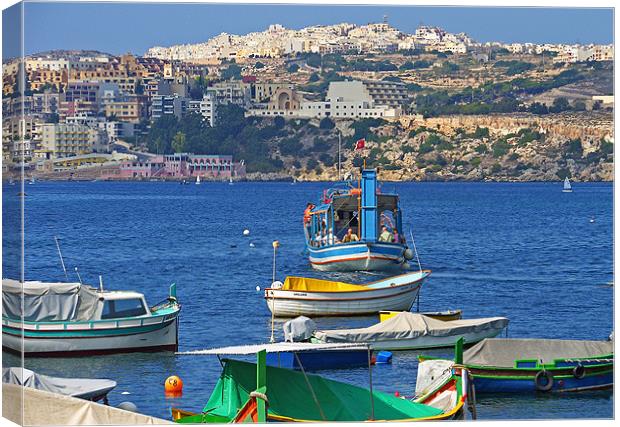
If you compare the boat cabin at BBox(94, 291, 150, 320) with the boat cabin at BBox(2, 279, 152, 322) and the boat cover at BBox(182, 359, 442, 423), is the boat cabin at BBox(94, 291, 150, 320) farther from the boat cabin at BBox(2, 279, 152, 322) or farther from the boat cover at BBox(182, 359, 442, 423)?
the boat cover at BBox(182, 359, 442, 423)

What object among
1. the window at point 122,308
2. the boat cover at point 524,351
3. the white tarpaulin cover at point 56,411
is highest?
the white tarpaulin cover at point 56,411

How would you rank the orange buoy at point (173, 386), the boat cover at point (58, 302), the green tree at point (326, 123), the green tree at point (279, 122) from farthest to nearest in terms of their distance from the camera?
the green tree at point (279, 122) → the green tree at point (326, 123) → the boat cover at point (58, 302) → the orange buoy at point (173, 386)

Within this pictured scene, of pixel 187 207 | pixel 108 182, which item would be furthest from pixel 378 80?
pixel 187 207

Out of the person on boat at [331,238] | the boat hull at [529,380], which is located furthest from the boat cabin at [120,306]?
the person on boat at [331,238]

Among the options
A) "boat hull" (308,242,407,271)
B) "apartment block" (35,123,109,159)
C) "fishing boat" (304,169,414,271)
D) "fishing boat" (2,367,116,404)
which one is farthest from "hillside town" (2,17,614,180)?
"fishing boat" (2,367,116,404)

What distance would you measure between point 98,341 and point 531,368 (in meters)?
7.51

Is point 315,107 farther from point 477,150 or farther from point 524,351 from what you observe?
point 524,351

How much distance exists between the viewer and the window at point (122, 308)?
2459cm

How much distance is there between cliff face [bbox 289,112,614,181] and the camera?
14325cm

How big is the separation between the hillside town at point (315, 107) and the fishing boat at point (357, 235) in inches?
3763

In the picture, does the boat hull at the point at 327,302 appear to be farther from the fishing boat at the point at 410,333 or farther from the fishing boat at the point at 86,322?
the fishing boat at the point at 86,322

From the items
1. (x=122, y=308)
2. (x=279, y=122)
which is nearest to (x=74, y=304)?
(x=122, y=308)

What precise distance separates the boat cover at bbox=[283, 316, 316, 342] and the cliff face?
11441 centimetres

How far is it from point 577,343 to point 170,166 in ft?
515
